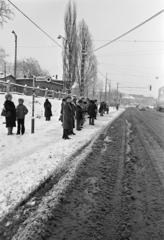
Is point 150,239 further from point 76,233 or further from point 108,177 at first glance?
point 108,177

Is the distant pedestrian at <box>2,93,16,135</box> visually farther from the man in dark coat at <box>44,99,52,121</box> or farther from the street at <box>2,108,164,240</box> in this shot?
the man in dark coat at <box>44,99,52,121</box>

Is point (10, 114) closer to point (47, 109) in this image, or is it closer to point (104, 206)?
point (47, 109)

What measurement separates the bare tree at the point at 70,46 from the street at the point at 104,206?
25185 mm

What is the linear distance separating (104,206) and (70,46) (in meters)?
28.7

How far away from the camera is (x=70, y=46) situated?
31203 mm

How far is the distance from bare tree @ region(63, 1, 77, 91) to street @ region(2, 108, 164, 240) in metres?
25.2

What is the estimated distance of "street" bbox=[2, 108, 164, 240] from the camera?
3.52 metres

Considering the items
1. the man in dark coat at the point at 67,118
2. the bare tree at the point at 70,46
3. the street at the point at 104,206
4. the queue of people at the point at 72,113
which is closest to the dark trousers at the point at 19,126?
the queue of people at the point at 72,113

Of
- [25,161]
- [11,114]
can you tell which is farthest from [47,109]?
[25,161]

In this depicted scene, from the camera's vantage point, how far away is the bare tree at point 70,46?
31125mm

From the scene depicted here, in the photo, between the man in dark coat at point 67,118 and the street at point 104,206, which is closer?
the street at point 104,206

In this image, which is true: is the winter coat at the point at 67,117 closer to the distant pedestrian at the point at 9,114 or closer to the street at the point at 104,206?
the distant pedestrian at the point at 9,114

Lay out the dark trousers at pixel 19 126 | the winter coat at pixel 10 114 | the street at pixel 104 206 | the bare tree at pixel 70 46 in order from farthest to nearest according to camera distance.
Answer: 1. the bare tree at pixel 70 46
2. the dark trousers at pixel 19 126
3. the winter coat at pixel 10 114
4. the street at pixel 104 206

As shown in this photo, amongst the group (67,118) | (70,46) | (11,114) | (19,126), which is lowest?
(19,126)
